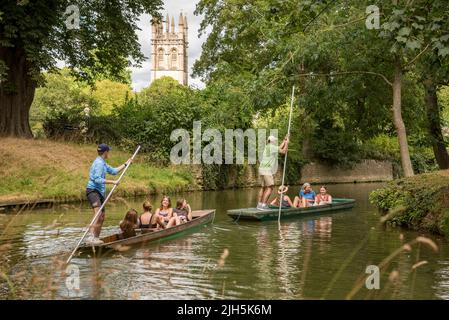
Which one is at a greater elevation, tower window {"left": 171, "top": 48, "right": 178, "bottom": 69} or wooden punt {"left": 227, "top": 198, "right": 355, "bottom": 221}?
tower window {"left": 171, "top": 48, "right": 178, "bottom": 69}

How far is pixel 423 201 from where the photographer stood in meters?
13.7

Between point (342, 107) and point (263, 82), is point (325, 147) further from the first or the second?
point (263, 82)

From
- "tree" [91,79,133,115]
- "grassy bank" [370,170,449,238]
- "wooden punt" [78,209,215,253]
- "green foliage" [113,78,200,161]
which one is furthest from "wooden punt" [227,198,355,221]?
"tree" [91,79,133,115]

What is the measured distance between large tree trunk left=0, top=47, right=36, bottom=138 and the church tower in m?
120

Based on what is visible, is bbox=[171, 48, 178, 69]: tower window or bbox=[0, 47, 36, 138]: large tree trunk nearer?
bbox=[0, 47, 36, 138]: large tree trunk

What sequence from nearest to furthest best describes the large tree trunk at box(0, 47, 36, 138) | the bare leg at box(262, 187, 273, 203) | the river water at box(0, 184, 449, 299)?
the river water at box(0, 184, 449, 299)
the bare leg at box(262, 187, 273, 203)
the large tree trunk at box(0, 47, 36, 138)

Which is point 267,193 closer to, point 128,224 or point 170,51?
point 128,224

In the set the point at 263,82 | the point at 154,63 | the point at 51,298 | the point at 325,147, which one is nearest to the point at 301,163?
the point at 325,147

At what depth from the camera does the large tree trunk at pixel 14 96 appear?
80.7 ft

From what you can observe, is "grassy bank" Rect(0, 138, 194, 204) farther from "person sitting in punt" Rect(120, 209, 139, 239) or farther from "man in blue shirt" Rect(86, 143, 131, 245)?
"man in blue shirt" Rect(86, 143, 131, 245)

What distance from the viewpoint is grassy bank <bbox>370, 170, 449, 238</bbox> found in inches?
504

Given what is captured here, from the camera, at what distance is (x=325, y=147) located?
42.2 m
